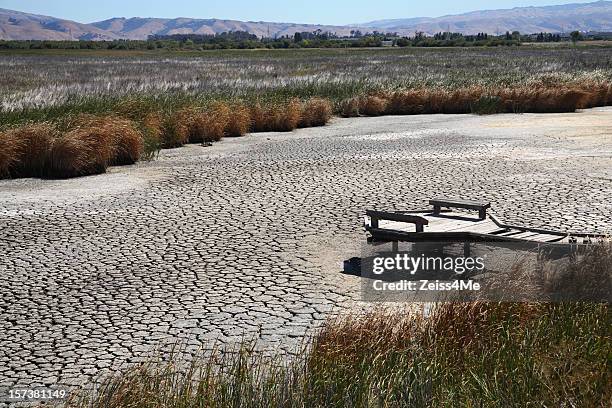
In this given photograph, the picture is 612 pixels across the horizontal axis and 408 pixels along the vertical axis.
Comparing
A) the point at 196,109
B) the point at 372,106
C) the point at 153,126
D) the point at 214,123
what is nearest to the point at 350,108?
the point at 372,106

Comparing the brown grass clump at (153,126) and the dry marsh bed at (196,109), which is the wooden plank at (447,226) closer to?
the dry marsh bed at (196,109)

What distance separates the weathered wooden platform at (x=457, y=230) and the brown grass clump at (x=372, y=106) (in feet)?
63.2

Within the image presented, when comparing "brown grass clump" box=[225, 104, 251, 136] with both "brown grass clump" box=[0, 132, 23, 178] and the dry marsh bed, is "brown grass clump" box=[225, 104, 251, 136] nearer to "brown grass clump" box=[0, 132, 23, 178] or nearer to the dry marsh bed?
the dry marsh bed

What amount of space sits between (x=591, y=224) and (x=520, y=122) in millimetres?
14637

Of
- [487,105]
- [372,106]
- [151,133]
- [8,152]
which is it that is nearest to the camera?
[8,152]

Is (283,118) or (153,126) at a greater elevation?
(153,126)

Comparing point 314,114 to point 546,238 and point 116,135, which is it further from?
point 546,238

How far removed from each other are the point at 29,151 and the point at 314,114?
1088cm

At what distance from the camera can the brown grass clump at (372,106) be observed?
28.6m

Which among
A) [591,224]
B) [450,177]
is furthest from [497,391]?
[450,177]

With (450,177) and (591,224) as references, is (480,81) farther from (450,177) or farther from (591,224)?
(591,224)

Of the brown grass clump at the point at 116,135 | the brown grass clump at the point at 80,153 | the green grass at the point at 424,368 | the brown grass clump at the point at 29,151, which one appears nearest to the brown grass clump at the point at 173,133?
the brown grass clump at the point at 116,135

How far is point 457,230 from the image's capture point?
8828 mm

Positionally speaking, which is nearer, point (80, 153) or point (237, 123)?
point (80, 153)
